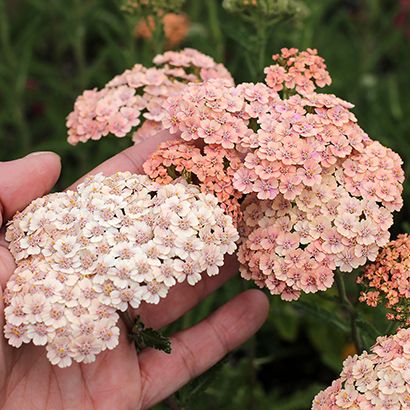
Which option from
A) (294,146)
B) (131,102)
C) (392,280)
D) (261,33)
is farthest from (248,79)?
(392,280)

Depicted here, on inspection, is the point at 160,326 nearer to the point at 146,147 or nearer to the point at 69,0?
the point at 146,147

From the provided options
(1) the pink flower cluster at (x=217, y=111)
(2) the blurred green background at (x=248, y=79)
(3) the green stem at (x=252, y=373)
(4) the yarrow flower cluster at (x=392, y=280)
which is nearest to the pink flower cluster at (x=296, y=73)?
(1) the pink flower cluster at (x=217, y=111)

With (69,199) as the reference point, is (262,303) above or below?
below

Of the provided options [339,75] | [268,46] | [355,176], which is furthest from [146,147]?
[339,75]

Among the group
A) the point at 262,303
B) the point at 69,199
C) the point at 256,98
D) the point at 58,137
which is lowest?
the point at 58,137

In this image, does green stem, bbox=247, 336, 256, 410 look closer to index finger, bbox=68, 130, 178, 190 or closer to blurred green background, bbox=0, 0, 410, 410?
blurred green background, bbox=0, 0, 410, 410

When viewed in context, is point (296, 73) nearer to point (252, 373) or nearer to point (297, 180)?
point (297, 180)
